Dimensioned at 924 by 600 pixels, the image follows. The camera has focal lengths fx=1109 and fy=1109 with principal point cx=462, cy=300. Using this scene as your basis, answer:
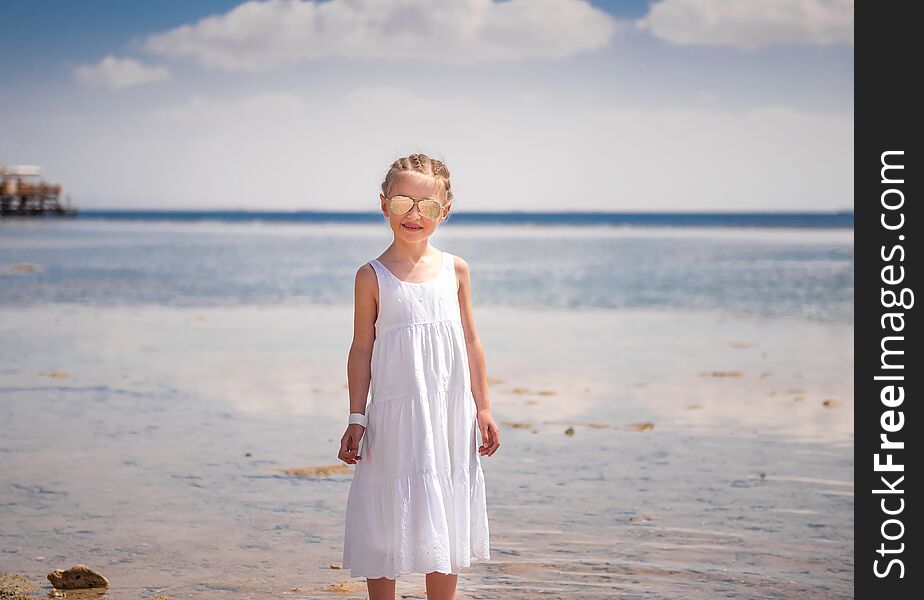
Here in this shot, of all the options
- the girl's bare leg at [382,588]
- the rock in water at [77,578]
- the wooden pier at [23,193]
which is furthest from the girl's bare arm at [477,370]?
the wooden pier at [23,193]

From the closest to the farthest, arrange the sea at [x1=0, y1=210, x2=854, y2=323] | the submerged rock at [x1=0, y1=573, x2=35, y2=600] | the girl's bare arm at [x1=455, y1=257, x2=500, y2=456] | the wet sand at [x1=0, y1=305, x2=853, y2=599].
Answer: the girl's bare arm at [x1=455, y1=257, x2=500, y2=456]
the submerged rock at [x1=0, y1=573, x2=35, y2=600]
the wet sand at [x1=0, y1=305, x2=853, y2=599]
the sea at [x1=0, y1=210, x2=854, y2=323]

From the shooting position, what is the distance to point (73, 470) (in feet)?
20.7

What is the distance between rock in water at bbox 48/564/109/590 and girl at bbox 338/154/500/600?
1240mm

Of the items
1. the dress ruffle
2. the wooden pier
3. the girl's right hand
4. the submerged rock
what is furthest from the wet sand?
the wooden pier

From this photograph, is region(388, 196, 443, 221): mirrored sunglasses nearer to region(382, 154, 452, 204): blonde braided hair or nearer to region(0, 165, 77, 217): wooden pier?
region(382, 154, 452, 204): blonde braided hair

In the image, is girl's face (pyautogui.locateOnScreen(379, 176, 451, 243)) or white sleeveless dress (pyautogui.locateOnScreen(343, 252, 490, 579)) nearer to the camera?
white sleeveless dress (pyautogui.locateOnScreen(343, 252, 490, 579))

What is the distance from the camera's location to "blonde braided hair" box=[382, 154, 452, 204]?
12.7ft

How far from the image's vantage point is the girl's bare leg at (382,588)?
3799 millimetres

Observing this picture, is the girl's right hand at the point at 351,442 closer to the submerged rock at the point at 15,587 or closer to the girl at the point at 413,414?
the girl at the point at 413,414

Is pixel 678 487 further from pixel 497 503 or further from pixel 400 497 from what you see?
pixel 400 497

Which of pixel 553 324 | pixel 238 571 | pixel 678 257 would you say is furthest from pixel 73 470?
pixel 678 257

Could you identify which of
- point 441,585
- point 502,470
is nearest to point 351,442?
point 441,585

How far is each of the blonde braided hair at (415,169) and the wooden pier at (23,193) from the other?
6768 cm
